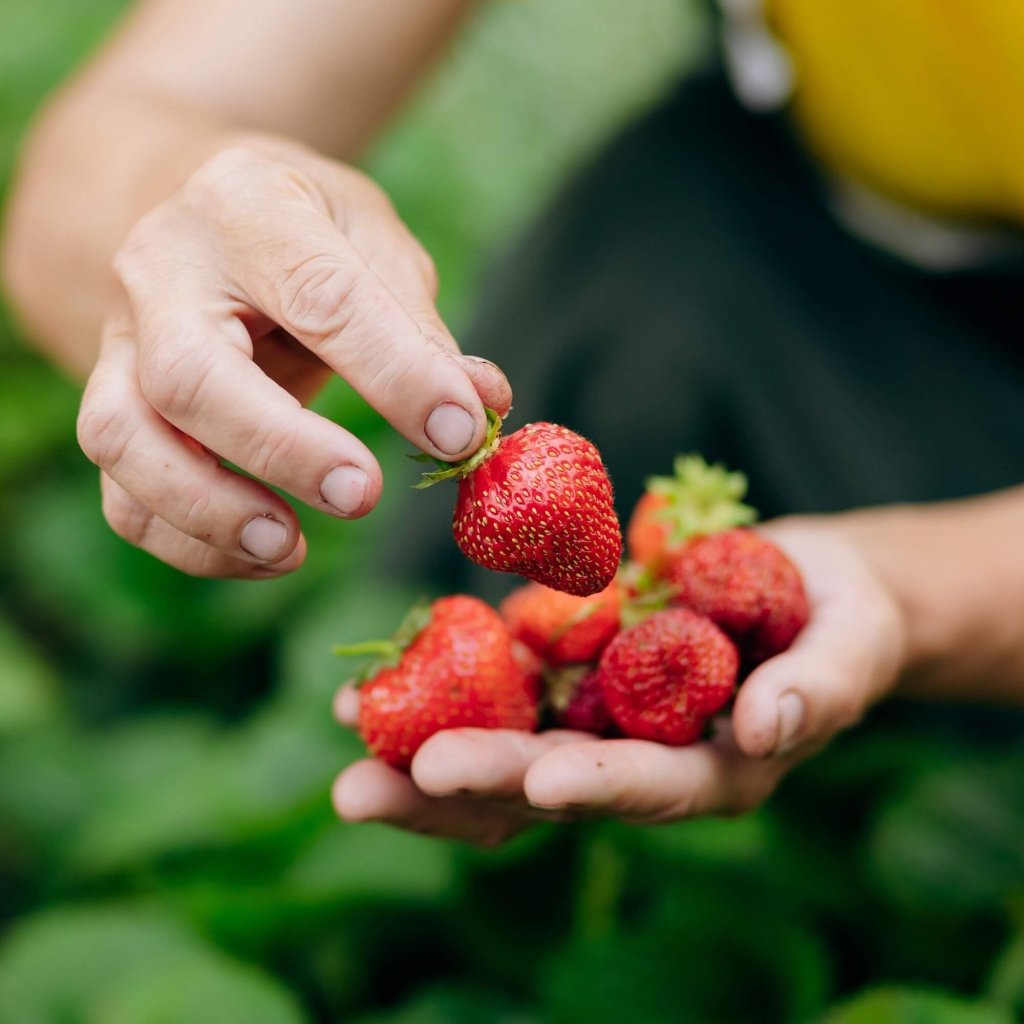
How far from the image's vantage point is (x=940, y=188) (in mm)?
1266

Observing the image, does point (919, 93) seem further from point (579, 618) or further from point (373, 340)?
point (373, 340)

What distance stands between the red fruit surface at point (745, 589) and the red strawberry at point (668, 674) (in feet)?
0.10

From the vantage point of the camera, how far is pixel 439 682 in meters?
0.74

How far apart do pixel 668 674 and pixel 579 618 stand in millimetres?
91

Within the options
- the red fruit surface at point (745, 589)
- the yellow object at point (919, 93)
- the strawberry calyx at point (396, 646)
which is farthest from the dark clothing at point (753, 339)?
the strawberry calyx at point (396, 646)

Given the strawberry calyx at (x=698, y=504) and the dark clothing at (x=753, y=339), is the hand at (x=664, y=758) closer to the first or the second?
the strawberry calyx at (x=698, y=504)

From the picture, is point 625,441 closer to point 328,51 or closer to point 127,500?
point 328,51

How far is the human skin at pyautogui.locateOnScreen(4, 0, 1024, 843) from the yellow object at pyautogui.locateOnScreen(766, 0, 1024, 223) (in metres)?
0.37

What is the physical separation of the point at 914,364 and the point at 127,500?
86 cm

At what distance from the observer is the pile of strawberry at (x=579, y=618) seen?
661 millimetres

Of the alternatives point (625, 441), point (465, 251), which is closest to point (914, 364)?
point (625, 441)

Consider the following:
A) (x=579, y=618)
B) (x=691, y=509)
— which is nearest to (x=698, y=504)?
(x=691, y=509)

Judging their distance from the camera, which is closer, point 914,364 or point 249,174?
point 249,174

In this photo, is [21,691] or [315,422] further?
[21,691]
